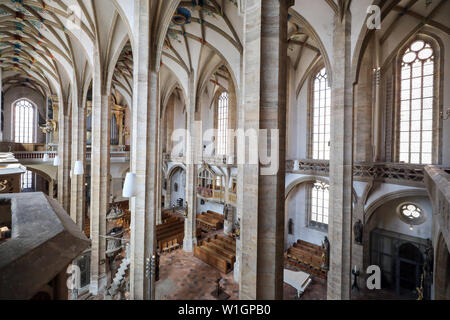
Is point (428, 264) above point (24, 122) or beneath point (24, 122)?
beneath

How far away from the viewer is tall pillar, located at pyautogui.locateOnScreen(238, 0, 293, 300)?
3.75 m

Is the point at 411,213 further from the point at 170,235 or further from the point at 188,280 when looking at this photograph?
the point at 170,235

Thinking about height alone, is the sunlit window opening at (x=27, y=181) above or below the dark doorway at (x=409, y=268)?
above

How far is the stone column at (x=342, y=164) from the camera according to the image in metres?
7.39

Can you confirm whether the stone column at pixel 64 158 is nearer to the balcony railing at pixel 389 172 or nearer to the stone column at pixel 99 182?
the stone column at pixel 99 182

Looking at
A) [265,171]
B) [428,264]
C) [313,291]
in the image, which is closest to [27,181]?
[313,291]

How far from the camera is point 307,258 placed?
1309 centimetres

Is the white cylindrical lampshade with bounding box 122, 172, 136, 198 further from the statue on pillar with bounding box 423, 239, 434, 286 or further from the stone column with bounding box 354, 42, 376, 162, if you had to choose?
the statue on pillar with bounding box 423, 239, 434, 286

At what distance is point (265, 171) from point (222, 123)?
18.5 m

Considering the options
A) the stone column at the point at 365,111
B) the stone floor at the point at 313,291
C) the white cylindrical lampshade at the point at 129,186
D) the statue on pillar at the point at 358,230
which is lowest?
the stone floor at the point at 313,291

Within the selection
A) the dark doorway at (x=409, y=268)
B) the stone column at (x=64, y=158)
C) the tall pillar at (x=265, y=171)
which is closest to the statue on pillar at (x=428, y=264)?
the dark doorway at (x=409, y=268)

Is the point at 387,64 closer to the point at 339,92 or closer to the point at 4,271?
the point at 339,92

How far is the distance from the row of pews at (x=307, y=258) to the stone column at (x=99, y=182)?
33.7 ft
